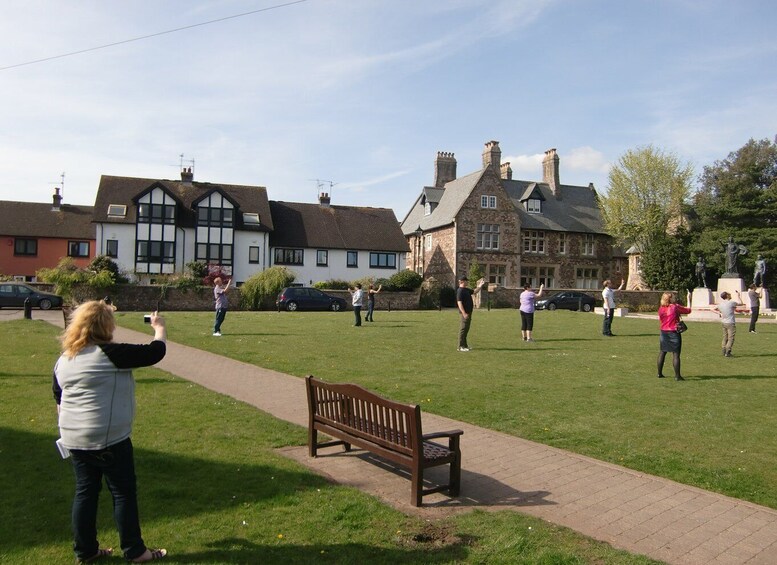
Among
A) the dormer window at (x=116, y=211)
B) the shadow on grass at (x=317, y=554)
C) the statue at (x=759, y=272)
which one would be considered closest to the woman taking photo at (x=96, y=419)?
the shadow on grass at (x=317, y=554)

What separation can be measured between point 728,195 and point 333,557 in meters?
59.1

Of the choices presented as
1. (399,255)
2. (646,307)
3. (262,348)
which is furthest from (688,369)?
(399,255)

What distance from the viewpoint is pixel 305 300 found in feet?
129

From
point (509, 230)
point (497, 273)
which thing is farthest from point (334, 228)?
point (509, 230)

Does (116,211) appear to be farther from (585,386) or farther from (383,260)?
(585,386)

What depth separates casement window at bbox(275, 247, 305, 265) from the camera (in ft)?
170

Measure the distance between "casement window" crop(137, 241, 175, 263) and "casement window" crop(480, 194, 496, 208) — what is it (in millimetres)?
25378

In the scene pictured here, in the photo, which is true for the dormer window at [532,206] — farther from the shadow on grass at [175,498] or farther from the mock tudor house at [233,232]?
the shadow on grass at [175,498]

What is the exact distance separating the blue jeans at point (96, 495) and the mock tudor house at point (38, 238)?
54216mm

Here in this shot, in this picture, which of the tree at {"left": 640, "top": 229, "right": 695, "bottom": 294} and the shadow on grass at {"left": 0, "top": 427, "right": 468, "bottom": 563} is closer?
the shadow on grass at {"left": 0, "top": 427, "right": 468, "bottom": 563}

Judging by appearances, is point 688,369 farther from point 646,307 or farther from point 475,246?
point 475,246

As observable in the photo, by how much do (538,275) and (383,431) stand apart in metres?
54.8

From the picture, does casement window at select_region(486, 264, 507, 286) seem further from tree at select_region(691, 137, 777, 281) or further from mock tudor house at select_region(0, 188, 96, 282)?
mock tudor house at select_region(0, 188, 96, 282)

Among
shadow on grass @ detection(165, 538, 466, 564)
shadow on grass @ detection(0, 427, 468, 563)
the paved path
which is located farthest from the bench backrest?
shadow on grass @ detection(165, 538, 466, 564)
